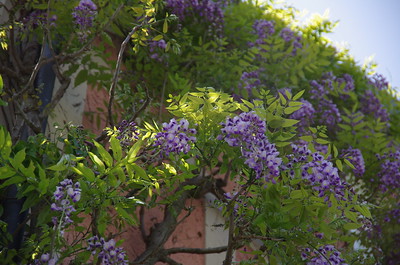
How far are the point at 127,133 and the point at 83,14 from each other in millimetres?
1218

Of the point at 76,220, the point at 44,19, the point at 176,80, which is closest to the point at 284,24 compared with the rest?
the point at 176,80

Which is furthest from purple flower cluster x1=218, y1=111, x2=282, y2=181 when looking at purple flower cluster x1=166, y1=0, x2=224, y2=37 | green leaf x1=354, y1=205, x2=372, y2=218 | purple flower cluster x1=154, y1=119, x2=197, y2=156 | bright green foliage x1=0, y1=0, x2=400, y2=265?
purple flower cluster x1=166, y1=0, x2=224, y2=37

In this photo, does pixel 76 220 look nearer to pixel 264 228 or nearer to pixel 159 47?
pixel 264 228

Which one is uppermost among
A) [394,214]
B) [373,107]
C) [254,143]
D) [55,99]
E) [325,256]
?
[373,107]

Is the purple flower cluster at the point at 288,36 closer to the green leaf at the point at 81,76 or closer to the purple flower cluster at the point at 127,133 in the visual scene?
the green leaf at the point at 81,76

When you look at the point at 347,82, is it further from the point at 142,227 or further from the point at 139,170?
the point at 139,170

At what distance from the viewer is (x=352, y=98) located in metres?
5.74

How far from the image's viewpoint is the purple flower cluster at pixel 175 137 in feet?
7.74

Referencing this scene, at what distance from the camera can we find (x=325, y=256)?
2.72 metres

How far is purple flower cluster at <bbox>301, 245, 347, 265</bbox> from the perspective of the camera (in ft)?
8.64

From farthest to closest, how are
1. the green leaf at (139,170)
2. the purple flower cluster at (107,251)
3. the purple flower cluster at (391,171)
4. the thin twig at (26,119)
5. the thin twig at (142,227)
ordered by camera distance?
the purple flower cluster at (391,171) < the thin twig at (142,227) < the thin twig at (26,119) < the purple flower cluster at (107,251) < the green leaf at (139,170)

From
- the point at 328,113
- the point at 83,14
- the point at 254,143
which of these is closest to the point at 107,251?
the point at 254,143

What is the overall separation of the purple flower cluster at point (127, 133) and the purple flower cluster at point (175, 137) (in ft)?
0.57

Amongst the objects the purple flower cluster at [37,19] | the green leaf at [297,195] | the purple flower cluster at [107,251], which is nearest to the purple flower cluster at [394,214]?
the green leaf at [297,195]
